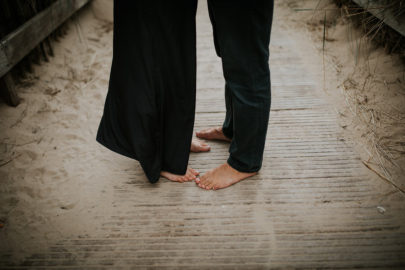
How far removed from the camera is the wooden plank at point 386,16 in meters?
1.79

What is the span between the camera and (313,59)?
7.95 feet

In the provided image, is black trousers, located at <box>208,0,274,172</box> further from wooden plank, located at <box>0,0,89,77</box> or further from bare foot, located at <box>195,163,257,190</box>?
wooden plank, located at <box>0,0,89,77</box>

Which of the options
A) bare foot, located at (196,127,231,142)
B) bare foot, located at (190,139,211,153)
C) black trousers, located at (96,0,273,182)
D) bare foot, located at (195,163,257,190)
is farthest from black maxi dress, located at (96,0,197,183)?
bare foot, located at (196,127,231,142)

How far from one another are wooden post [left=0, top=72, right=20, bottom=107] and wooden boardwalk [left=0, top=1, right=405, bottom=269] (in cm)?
112

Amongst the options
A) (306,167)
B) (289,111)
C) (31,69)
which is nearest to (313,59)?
(289,111)

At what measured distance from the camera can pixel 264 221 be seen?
1.23 metres

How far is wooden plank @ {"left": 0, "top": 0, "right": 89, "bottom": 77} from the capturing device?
5.57ft

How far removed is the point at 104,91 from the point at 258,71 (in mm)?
1532

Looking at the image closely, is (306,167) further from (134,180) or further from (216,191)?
(134,180)

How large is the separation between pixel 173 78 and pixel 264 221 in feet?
2.69

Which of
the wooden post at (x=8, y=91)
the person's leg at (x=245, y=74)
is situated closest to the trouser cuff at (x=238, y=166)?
the person's leg at (x=245, y=74)

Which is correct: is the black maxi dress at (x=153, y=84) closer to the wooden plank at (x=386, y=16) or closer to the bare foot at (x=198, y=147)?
the bare foot at (x=198, y=147)

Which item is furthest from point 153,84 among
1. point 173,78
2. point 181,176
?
point 181,176

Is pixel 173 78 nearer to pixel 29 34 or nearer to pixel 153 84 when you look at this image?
pixel 153 84
